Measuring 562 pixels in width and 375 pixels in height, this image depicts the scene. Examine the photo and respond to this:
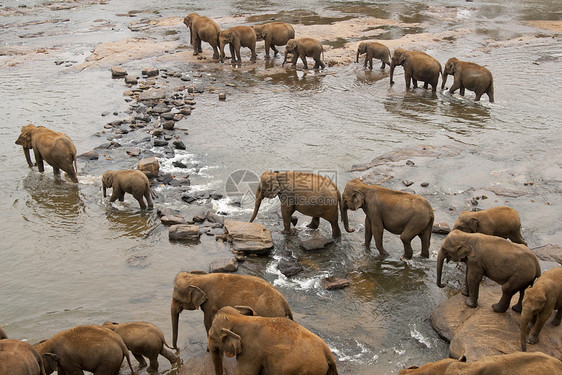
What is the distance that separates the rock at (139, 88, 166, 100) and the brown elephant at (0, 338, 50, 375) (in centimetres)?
1308

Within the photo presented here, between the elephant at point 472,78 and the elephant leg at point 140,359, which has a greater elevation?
the elephant at point 472,78

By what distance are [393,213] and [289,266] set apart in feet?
6.68

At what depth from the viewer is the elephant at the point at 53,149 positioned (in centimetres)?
1251

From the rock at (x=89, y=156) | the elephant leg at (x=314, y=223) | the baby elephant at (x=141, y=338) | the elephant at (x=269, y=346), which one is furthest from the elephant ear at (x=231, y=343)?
the rock at (x=89, y=156)

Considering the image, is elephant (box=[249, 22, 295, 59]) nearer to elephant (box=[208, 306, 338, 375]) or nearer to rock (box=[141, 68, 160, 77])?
rock (box=[141, 68, 160, 77])

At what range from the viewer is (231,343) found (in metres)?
5.98

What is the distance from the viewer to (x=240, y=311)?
6.48 meters

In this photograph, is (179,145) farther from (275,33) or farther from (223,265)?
(275,33)

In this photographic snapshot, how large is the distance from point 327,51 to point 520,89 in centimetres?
897

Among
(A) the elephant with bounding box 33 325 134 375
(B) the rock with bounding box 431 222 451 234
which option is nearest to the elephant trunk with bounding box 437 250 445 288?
(B) the rock with bounding box 431 222 451 234

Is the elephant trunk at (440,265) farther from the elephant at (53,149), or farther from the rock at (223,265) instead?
the elephant at (53,149)

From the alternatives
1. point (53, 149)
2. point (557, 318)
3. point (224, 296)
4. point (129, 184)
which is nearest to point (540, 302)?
point (557, 318)

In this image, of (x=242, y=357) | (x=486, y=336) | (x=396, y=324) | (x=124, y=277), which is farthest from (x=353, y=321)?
(x=124, y=277)

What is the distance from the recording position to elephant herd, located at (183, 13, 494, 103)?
17.8m
